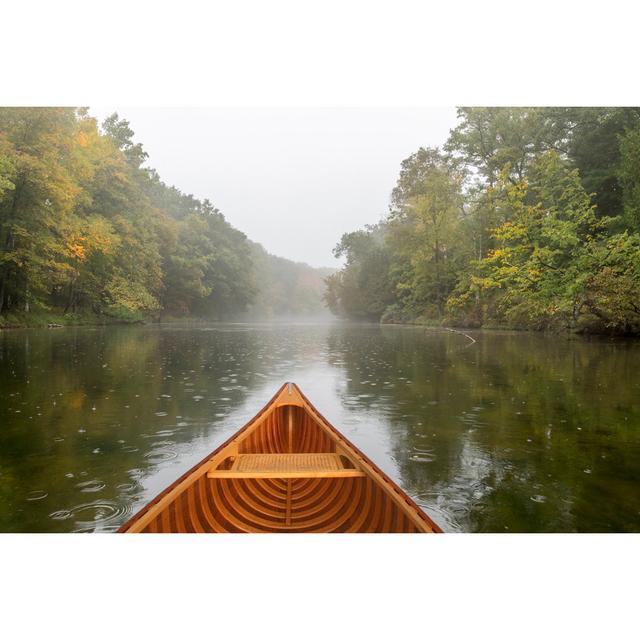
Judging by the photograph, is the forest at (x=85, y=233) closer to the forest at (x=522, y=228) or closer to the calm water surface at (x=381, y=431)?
the calm water surface at (x=381, y=431)

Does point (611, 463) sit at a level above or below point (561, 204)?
below

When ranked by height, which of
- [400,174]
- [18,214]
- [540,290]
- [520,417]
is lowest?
[520,417]

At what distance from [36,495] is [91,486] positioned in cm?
49

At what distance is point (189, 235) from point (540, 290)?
4758cm

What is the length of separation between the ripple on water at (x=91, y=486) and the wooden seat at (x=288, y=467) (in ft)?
4.59

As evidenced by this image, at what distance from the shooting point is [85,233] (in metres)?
32.3

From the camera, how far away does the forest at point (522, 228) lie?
24609 mm

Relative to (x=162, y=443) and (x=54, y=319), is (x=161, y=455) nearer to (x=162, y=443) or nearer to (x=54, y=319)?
(x=162, y=443)

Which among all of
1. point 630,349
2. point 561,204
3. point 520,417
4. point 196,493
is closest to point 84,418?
point 196,493

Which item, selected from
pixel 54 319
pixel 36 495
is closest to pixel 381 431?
pixel 36 495

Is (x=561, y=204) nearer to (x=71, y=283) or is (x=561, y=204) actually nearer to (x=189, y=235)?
(x=71, y=283)

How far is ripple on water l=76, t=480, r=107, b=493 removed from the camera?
4.93 meters

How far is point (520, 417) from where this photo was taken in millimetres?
8344

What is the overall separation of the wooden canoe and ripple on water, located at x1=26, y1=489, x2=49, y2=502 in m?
1.65
